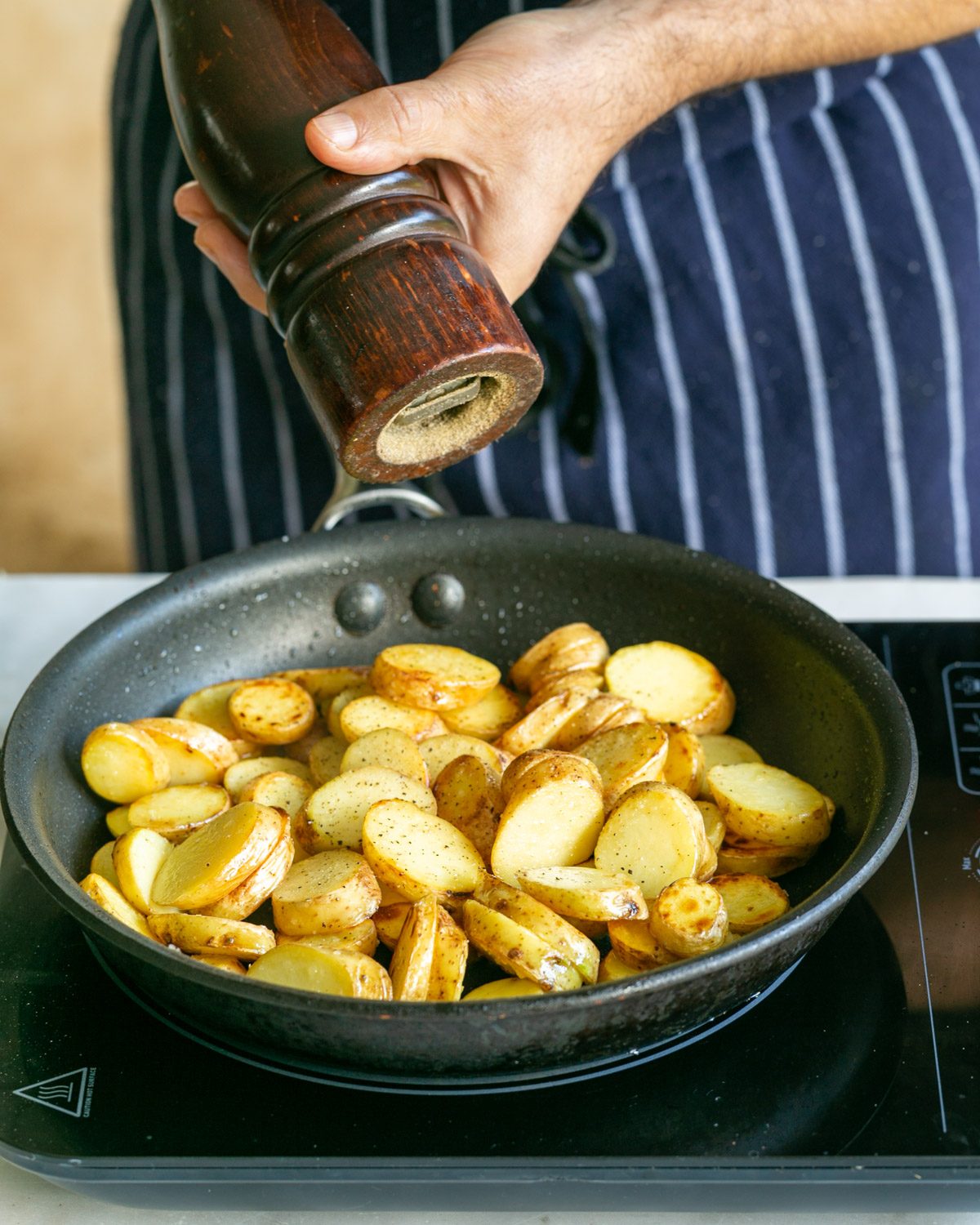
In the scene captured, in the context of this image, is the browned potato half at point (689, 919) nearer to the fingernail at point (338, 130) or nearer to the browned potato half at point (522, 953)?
the browned potato half at point (522, 953)

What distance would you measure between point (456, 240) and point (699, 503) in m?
0.76

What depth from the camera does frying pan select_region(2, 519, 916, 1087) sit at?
67cm

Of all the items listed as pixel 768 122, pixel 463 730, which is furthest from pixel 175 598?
pixel 768 122

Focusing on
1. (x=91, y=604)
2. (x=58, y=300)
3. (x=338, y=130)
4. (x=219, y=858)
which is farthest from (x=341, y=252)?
(x=58, y=300)

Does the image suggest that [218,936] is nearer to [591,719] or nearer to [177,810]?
[177,810]

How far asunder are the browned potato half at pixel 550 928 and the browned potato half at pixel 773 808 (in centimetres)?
16

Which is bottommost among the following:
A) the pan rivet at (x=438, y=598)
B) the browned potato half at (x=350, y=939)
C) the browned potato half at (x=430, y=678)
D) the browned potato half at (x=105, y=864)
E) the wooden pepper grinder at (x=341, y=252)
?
the browned potato half at (x=350, y=939)

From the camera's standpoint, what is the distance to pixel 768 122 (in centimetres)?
133

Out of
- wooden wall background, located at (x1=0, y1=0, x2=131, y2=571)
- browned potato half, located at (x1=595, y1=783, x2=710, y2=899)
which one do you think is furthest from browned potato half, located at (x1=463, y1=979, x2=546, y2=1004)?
wooden wall background, located at (x1=0, y1=0, x2=131, y2=571)

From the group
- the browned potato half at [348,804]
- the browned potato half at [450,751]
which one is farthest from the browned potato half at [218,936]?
the browned potato half at [450,751]

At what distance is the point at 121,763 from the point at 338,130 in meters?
0.45

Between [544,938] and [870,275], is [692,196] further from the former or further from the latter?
[544,938]

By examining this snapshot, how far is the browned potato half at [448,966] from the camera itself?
0.73m

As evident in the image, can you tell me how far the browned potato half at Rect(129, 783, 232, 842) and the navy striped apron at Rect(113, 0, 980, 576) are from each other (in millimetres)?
592
